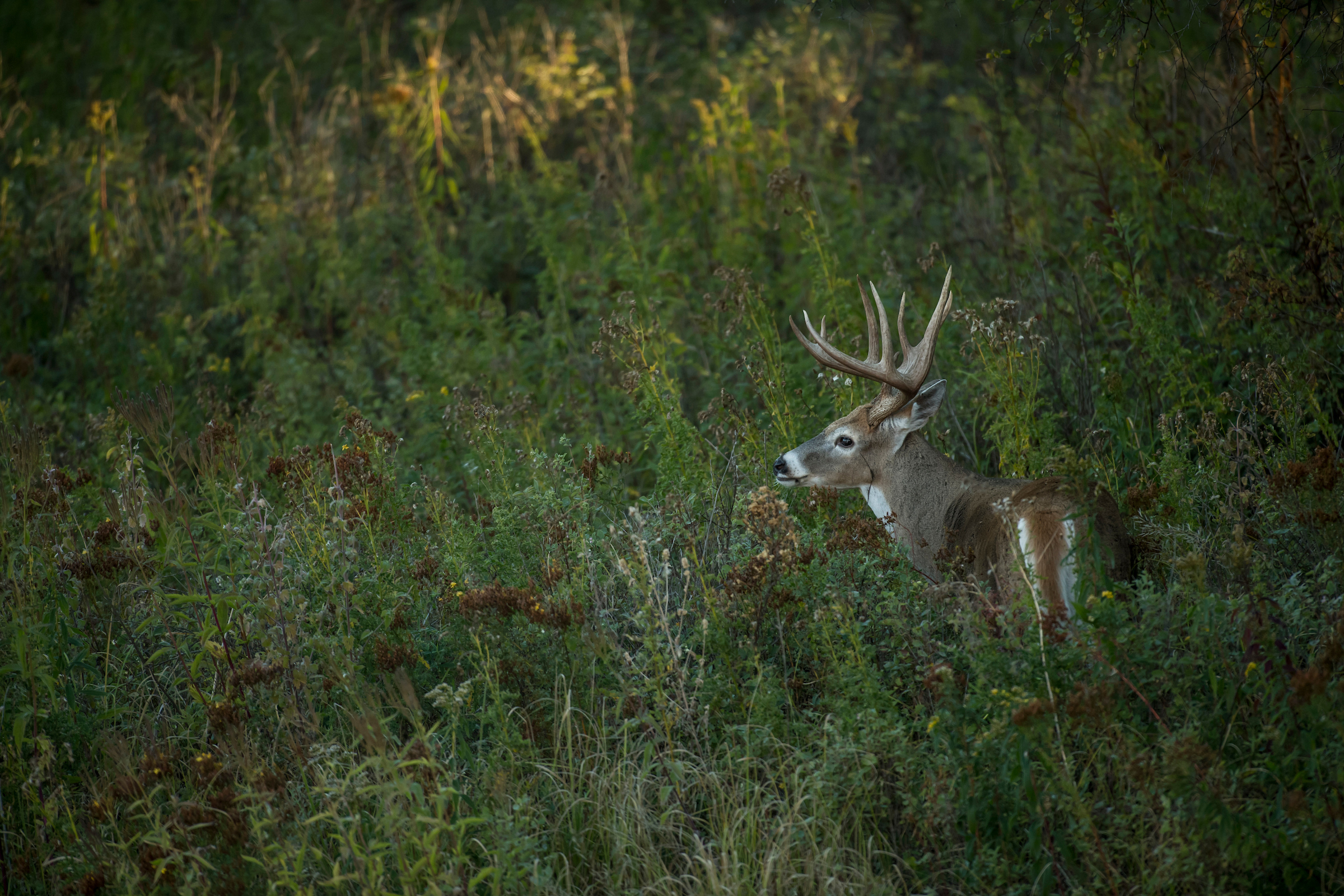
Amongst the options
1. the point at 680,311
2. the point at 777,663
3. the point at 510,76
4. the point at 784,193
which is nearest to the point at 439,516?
the point at 777,663

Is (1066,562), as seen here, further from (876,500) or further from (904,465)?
(876,500)

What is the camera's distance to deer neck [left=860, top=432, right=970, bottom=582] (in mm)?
4699

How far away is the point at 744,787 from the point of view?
10.9 ft

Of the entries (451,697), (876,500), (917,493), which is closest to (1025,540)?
(917,493)

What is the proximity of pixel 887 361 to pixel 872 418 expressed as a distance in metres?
0.26

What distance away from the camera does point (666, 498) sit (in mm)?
4410

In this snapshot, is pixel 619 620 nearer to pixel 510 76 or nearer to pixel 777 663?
pixel 777 663

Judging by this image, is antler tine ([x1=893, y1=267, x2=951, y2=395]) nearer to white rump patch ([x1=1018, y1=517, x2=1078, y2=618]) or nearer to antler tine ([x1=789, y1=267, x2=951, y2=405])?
antler tine ([x1=789, y1=267, x2=951, y2=405])

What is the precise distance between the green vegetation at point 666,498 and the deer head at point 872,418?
8.7 inches

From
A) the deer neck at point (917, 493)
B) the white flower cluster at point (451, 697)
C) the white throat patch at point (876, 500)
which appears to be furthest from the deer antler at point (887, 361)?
the white flower cluster at point (451, 697)

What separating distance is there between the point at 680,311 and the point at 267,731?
4.08 meters

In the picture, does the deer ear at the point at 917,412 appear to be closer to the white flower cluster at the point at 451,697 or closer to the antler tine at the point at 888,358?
the antler tine at the point at 888,358

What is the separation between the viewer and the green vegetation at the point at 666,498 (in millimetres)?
3127

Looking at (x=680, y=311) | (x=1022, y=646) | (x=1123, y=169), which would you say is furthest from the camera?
(x=680, y=311)
